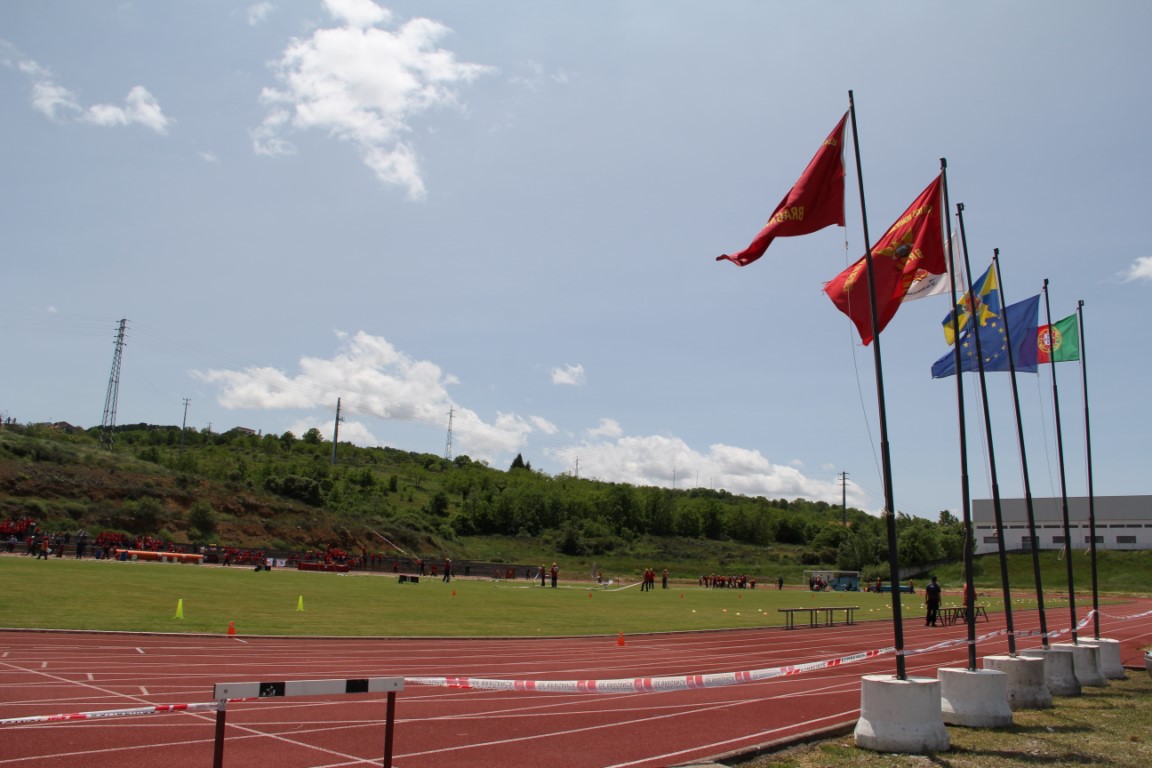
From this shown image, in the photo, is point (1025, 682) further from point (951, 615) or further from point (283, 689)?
point (951, 615)

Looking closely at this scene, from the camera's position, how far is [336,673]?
45.7 ft

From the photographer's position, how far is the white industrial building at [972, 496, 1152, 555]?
318 feet

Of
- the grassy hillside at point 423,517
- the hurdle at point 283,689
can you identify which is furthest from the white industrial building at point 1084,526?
the hurdle at point 283,689

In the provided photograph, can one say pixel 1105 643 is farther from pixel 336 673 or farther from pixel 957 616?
pixel 957 616

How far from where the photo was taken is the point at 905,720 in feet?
30.6

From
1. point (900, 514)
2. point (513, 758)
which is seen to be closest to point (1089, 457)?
point (513, 758)

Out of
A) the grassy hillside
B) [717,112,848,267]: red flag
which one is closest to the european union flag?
[717,112,848,267]: red flag

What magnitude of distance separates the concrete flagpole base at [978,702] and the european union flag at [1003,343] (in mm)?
5838

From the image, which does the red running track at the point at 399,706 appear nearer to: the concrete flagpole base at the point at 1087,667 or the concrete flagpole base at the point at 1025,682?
the concrete flagpole base at the point at 1025,682

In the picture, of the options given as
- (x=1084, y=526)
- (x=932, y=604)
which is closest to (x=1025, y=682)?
(x=932, y=604)

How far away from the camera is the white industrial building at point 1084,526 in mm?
96938

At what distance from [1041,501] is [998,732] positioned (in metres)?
108

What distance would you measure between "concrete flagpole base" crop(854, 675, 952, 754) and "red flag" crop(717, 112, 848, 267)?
18.4 ft

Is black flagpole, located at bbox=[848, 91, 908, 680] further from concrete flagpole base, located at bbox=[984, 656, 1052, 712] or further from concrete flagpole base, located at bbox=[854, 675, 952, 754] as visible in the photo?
concrete flagpole base, located at bbox=[984, 656, 1052, 712]
